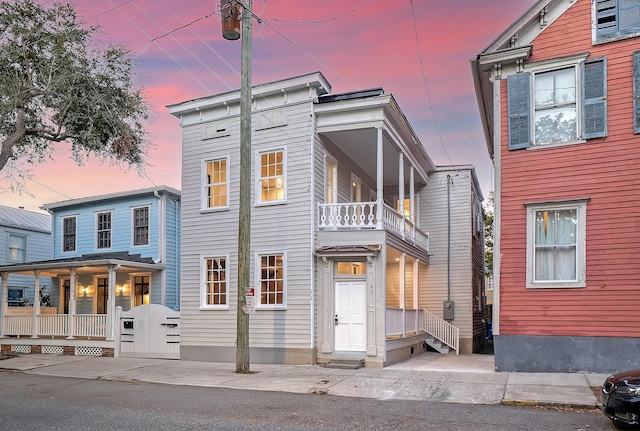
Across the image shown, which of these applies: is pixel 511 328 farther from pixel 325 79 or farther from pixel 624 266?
pixel 325 79

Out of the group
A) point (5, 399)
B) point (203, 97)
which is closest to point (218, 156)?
point (203, 97)

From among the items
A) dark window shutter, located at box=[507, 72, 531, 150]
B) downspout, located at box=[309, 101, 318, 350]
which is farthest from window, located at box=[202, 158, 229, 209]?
dark window shutter, located at box=[507, 72, 531, 150]

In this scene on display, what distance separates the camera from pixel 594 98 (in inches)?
551

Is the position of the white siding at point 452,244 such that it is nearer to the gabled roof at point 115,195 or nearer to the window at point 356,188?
the window at point 356,188

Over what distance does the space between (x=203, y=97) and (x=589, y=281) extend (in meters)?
12.5

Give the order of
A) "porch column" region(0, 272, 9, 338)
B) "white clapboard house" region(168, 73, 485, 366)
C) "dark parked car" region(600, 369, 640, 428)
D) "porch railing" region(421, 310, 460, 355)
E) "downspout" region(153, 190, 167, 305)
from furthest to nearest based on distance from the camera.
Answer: "downspout" region(153, 190, 167, 305)
"porch column" region(0, 272, 9, 338)
"porch railing" region(421, 310, 460, 355)
"white clapboard house" region(168, 73, 485, 366)
"dark parked car" region(600, 369, 640, 428)

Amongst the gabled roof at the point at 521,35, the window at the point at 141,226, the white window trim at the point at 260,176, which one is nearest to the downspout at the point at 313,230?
the white window trim at the point at 260,176

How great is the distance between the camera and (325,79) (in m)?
17.4

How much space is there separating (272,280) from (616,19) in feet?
37.2

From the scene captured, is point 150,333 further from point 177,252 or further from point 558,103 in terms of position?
point 558,103

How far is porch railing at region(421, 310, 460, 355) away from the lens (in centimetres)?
2167

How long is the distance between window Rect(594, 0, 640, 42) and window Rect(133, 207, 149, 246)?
17.9 m

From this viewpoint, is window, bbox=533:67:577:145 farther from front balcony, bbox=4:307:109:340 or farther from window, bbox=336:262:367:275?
front balcony, bbox=4:307:109:340

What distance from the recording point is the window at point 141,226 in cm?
2447
